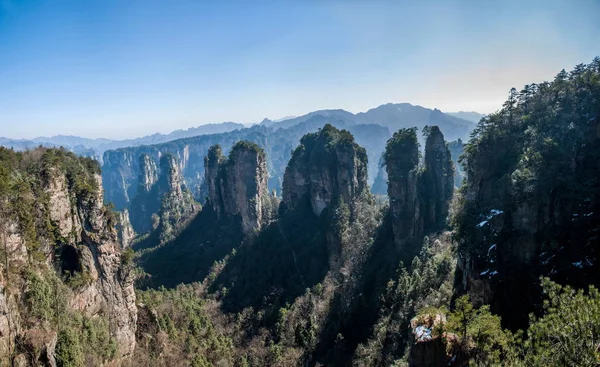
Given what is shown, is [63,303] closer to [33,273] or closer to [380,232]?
[33,273]

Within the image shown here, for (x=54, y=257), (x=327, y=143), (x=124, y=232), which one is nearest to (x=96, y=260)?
(x=54, y=257)

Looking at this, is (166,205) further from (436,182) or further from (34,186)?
(34,186)

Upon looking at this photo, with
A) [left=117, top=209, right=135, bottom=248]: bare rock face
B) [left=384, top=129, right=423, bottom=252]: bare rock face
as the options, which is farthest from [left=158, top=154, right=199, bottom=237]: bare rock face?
[left=384, top=129, right=423, bottom=252]: bare rock face

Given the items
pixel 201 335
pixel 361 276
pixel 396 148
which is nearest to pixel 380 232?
pixel 361 276

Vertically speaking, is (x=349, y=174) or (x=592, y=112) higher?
(x=592, y=112)

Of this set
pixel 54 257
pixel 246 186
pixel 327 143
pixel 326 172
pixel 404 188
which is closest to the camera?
pixel 54 257

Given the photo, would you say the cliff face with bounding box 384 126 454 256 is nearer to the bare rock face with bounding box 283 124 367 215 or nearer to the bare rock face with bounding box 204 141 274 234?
the bare rock face with bounding box 283 124 367 215
